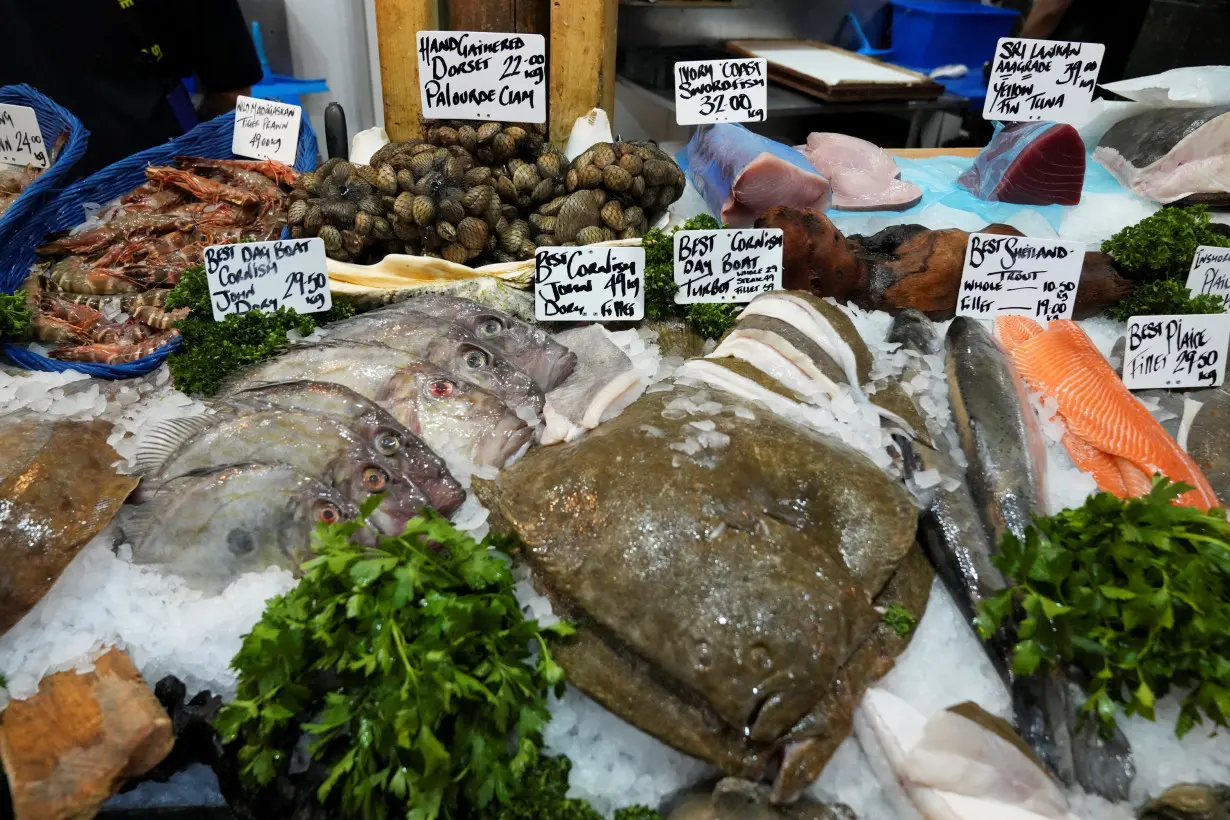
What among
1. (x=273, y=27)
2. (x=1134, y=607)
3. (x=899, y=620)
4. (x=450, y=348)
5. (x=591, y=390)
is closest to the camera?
(x=1134, y=607)

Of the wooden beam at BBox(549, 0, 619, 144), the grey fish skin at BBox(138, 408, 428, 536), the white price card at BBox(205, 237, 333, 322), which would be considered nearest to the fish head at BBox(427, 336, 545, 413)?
the grey fish skin at BBox(138, 408, 428, 536)

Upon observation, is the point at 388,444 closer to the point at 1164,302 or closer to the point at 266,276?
the point at 266,276

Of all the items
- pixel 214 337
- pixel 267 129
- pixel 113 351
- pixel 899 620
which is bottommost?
pixel 899 620

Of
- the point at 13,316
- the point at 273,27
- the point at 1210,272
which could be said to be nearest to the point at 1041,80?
the point at 1210,272

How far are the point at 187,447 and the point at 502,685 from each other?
1.10 m

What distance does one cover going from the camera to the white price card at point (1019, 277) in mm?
2709

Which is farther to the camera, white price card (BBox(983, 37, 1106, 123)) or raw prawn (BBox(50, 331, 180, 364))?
white price card (BBox(983, 37, 1106, 123))

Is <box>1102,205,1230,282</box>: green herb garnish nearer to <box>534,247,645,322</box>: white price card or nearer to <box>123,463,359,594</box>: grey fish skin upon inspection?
<box>534,247,645,322</box>: white price card

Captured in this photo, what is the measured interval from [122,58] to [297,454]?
152 inches

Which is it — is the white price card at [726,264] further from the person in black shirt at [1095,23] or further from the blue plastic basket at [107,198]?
the person in black shirt at [1095,23]

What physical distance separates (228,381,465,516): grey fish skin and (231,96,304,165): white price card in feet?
6.79

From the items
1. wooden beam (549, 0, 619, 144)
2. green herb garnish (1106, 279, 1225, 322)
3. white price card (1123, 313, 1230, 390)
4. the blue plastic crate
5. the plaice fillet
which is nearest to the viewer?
white price card (1123, 313, 1230, 390)

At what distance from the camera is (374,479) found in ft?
5.89

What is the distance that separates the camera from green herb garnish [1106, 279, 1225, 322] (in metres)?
2.77
